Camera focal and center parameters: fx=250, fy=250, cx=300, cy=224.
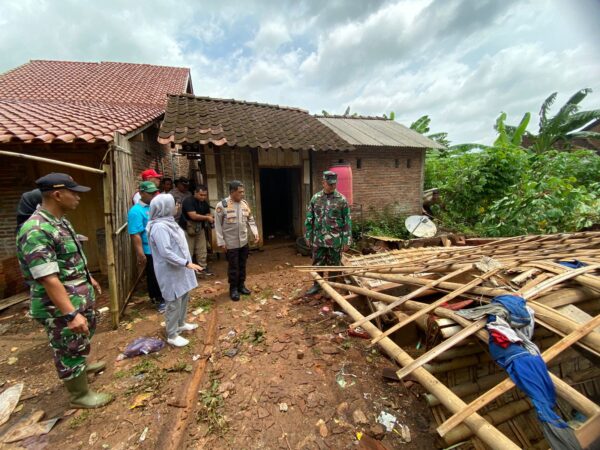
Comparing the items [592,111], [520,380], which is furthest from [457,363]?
[592,111]

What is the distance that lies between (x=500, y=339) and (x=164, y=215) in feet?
10.3

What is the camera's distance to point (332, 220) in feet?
12.9

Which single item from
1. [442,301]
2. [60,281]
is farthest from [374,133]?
[60,281]

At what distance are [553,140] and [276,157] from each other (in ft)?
48.0

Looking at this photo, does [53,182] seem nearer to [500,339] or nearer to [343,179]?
[500,339]

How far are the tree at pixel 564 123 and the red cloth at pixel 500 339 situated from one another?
15687 mm

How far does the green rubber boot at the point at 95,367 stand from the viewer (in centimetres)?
262

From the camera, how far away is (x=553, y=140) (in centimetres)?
1243

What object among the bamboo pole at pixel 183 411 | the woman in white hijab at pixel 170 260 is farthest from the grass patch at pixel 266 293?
the woman in white hijab at pixel 170 260

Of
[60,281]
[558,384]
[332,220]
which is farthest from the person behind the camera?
[332,220]

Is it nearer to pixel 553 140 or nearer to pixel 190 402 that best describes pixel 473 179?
pixel 553 140

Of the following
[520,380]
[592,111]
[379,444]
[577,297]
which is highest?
[592,111]

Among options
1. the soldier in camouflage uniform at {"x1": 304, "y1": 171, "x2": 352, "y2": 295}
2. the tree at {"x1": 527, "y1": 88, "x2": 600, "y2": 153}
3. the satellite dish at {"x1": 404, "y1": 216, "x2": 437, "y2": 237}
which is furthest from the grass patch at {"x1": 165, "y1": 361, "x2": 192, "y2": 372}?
the tree at {"x1": 527, "y1": 88, "x2": 600, "y2": 153}

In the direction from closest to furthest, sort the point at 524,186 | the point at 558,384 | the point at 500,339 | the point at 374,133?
the point at 558,384 → the point at 500,339 → the point at 524,186 → the point at 374,133
